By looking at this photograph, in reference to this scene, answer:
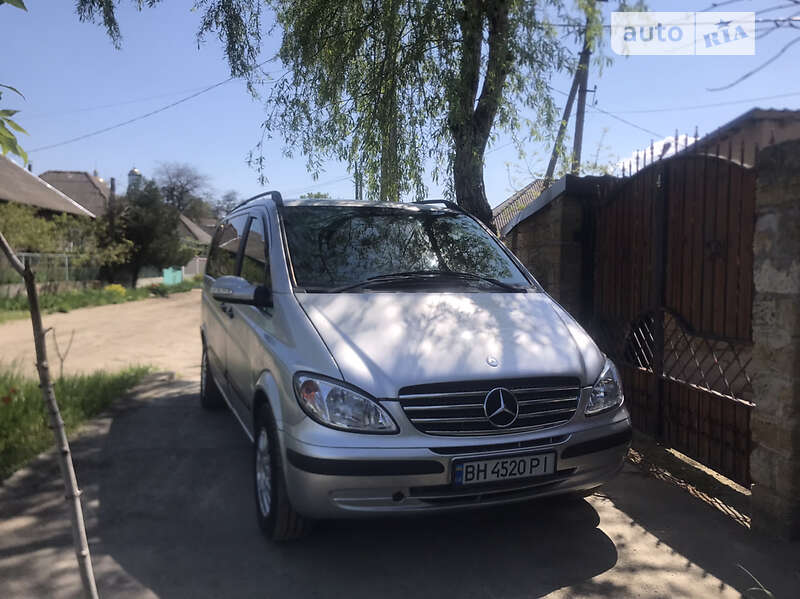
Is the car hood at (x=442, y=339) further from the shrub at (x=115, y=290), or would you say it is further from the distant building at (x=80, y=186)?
the distant building at (x=80, y=186)

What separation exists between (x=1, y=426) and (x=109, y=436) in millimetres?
792

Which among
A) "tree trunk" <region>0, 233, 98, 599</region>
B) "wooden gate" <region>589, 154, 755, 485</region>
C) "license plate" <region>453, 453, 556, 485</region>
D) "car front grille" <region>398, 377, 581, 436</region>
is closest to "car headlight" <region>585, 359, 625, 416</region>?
"car front grille" <region>398, 377, 581, 436</region>

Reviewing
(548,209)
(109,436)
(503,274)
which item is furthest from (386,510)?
(548,209)

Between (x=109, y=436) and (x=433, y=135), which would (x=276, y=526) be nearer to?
(x=109, y=436)

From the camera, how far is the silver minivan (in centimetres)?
283

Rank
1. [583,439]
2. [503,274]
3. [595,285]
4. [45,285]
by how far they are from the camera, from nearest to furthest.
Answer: [583,439], [503,274], [595,285], [45,285]

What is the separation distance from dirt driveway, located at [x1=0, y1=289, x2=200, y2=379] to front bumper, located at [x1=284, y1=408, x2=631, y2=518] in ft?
19.5

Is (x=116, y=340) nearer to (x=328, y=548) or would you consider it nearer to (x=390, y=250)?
(x=390, y=250)

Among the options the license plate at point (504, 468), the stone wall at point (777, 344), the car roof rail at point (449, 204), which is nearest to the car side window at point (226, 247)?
the car roof rail at point (449, 204)

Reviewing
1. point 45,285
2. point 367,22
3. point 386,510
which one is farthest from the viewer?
point 45,285

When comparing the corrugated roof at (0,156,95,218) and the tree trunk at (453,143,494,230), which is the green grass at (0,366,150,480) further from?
the corrugated roof at (0,156,95,218)

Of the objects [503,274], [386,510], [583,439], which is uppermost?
[503,274]

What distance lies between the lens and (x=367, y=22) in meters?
7.43

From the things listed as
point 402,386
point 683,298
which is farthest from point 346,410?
point 683,298
